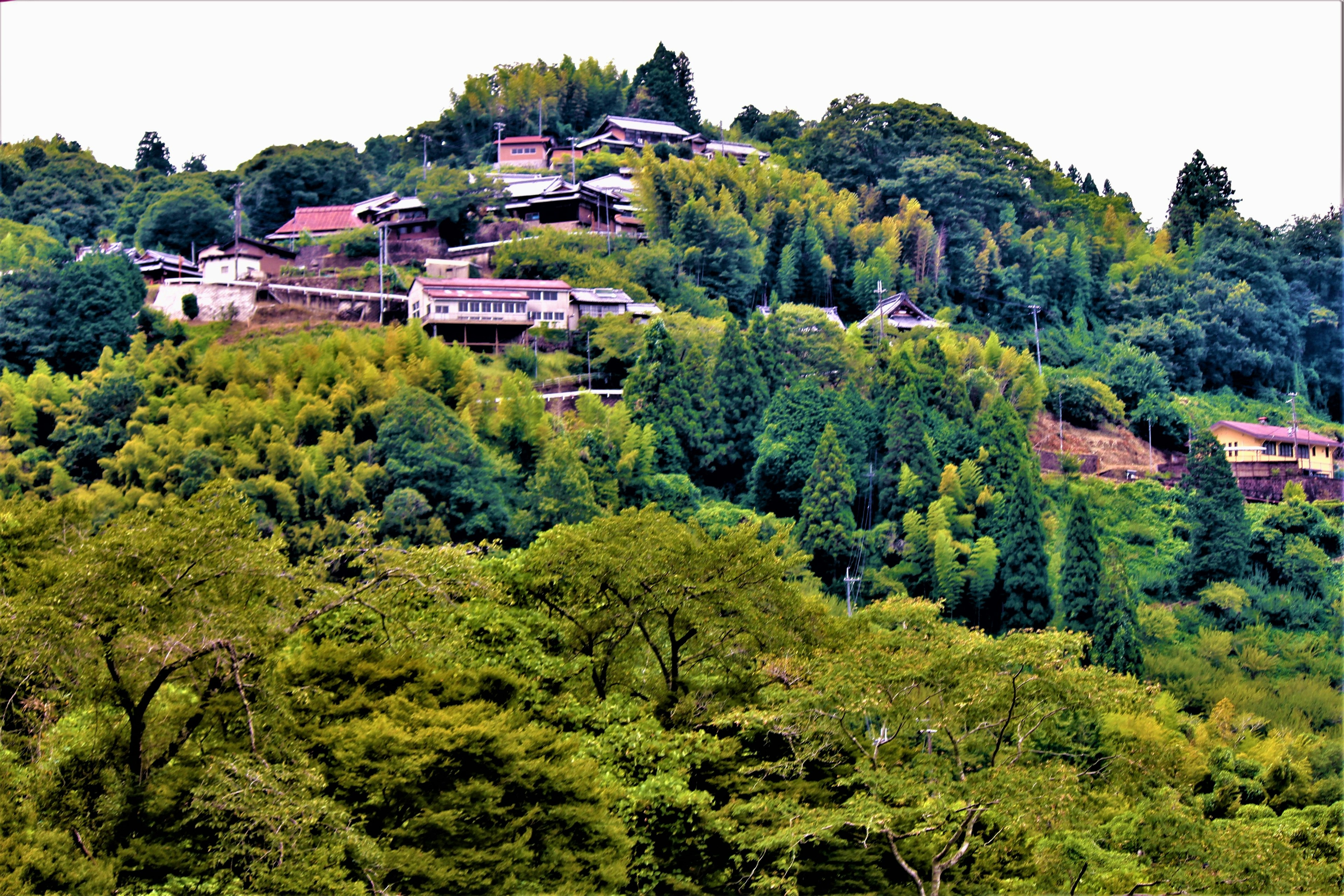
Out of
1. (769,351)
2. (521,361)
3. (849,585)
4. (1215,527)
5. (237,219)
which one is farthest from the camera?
(237,219)

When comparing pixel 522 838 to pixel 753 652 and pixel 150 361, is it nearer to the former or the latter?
pixel 753 652

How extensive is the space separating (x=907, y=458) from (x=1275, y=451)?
36.7 feet

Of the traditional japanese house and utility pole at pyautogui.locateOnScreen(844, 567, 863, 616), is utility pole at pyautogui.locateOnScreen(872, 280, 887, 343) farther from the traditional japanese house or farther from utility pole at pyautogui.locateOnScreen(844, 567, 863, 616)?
utility pole at pyautogui.locateOnScreen(844, 567, 863, 616)

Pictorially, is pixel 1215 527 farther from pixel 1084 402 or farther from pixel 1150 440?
pixel 1150 440

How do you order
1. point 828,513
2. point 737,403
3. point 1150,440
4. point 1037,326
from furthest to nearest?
point 1037,326 < point 1150,440 < point 737,403 < point 828,513

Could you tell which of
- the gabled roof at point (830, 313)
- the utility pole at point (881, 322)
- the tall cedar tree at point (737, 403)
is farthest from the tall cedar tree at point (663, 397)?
the utility pole at point (881, 322)

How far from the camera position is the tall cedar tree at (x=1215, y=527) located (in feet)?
89.5

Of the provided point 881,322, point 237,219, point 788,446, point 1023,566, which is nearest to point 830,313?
point 881,322

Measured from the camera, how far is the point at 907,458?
27312 millimetres

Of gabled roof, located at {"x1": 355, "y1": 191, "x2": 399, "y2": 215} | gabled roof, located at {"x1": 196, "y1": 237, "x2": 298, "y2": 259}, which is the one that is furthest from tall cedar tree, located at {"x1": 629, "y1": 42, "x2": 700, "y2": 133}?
gabled roof, located at {"x1": 196, "y1": 237, "x2": 298, "y2": 259}

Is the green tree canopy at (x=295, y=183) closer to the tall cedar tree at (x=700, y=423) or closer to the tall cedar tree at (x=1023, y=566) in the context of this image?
the tall cedar tree at (x=700, y=423)

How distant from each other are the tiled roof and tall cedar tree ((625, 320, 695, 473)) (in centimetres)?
1303

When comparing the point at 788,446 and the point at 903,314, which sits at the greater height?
the point at 903,314

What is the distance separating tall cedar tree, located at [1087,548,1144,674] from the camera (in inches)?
914
